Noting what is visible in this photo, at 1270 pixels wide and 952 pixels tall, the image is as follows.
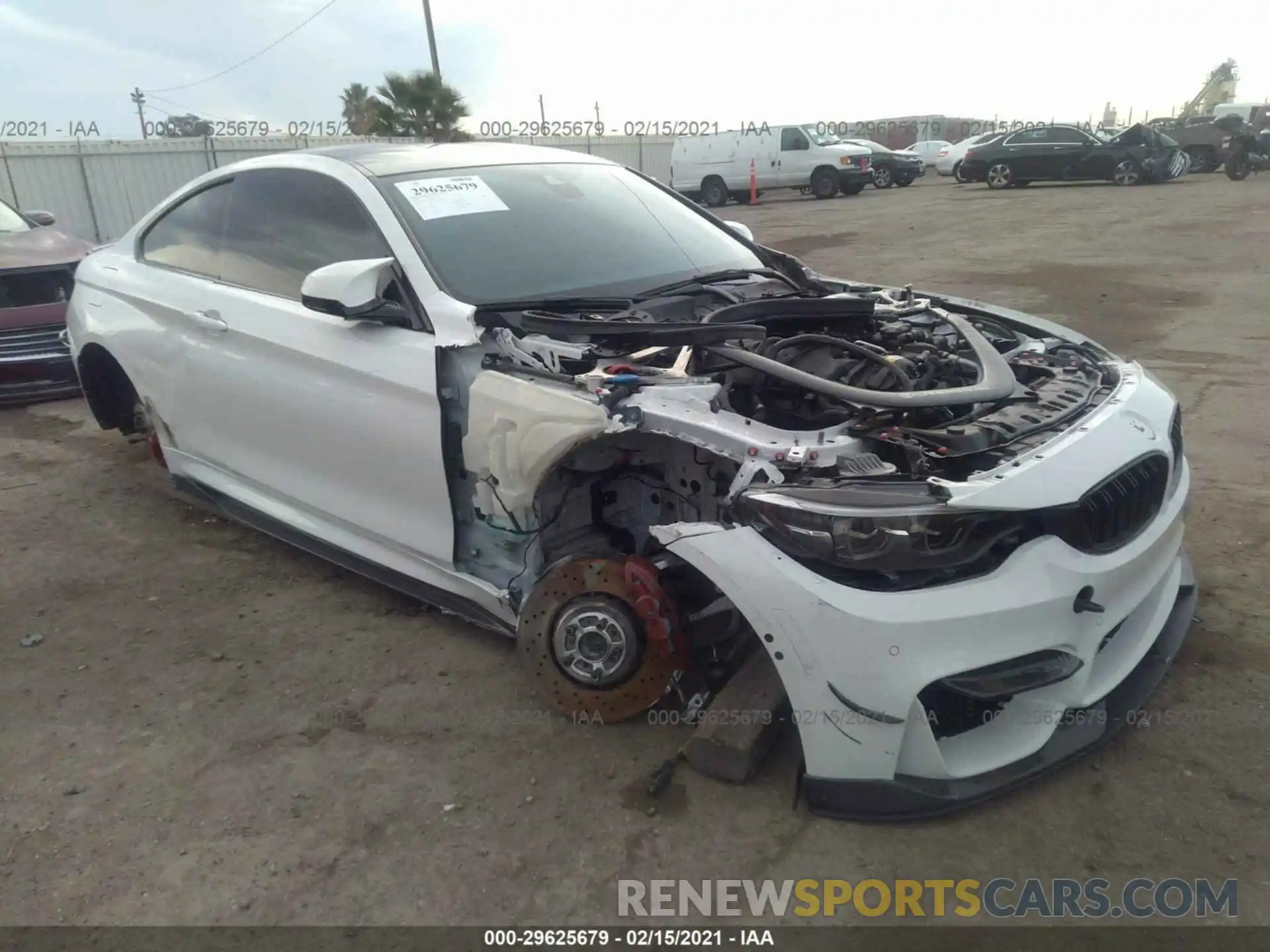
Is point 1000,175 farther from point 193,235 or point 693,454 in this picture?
point 693,454

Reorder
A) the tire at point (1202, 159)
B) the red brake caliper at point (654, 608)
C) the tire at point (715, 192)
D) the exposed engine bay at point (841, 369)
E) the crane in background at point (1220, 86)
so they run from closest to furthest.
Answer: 1. the exposed engine bay at point (841, 369)
2. the red brake caliper at point (654, 608)
3. the tire at point (1202, 159)
4. the tire at point (715, 192)
5. the crane in background at point (1220, 86)

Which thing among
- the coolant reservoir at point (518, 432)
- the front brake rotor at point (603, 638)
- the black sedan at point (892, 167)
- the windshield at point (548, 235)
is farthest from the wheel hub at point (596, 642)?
the black sedan at point (892, 167)

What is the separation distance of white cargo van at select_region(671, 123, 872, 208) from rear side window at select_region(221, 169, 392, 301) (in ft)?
64.7

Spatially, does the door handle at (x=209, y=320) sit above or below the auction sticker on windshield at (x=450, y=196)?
below

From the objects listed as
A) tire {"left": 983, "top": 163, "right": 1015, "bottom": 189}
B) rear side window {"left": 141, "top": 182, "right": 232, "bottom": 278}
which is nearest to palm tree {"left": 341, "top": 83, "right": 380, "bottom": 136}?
tire {"left": 983, "top": 163, "right": 1015, "bottom": 189}

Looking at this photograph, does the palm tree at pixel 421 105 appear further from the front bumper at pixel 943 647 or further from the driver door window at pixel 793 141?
the front bumper at pixel 943 647

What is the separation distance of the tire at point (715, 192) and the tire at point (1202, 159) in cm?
1127

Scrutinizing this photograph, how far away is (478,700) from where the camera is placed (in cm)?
287

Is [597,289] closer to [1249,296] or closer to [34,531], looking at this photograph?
[34,531]

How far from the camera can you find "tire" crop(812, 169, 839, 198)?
71.5 ft

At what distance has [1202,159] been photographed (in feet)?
74.7

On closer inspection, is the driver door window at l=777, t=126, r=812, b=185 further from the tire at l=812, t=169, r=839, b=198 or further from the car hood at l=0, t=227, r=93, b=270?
the car hood at l=0, t=227, r=93, b=270

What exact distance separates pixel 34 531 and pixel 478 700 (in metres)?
2.79

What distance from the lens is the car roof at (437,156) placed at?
11.3 ft
